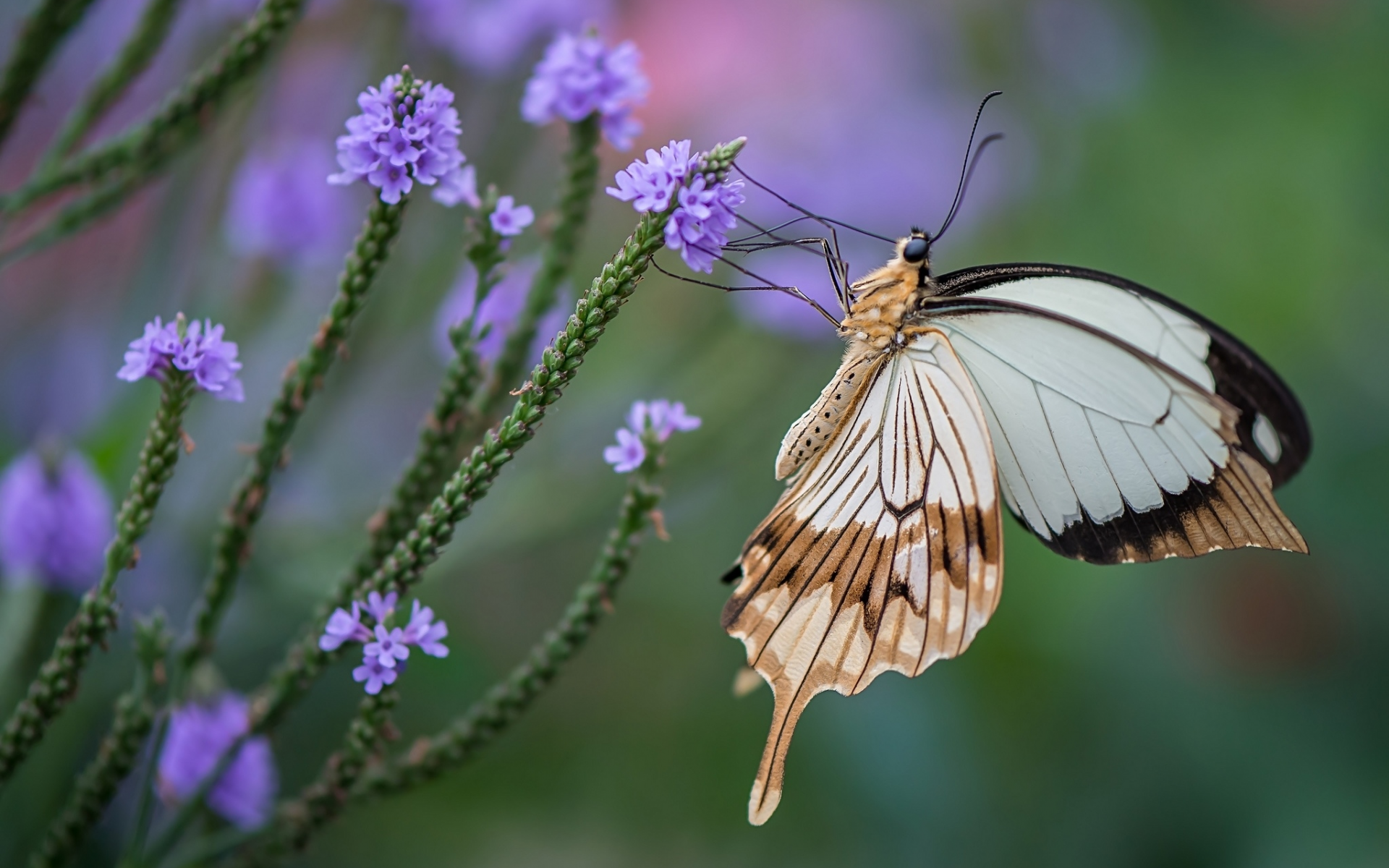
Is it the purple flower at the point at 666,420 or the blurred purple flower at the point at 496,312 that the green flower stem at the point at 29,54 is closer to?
the blurred purple flower at the point at 496,312

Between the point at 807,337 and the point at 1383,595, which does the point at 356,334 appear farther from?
the point at 1383,595

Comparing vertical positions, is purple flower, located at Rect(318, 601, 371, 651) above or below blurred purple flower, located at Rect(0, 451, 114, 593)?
below

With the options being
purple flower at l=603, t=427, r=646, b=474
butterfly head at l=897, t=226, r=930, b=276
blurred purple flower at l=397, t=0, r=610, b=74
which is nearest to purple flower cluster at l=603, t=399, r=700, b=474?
purple flower at l=603, t=427, r=646, b=474

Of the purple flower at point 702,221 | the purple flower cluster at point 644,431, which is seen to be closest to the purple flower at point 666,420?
the purple flower cluster at point 644,431

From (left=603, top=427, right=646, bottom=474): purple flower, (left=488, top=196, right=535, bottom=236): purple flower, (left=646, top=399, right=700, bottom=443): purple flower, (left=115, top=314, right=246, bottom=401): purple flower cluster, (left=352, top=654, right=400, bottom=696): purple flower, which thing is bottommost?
(left=352, top=654, right=400, bottom=696): purple flower

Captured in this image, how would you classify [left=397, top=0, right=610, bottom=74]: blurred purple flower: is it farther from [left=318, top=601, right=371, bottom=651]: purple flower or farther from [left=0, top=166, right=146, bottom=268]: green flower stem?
[left=318, top=601, right=371, bottom=651]: purple flower

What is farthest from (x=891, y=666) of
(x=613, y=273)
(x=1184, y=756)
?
(x=1184, y=756)

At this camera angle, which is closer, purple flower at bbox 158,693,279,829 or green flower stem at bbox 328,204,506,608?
green flower stem at bbox 328,204,506,608
